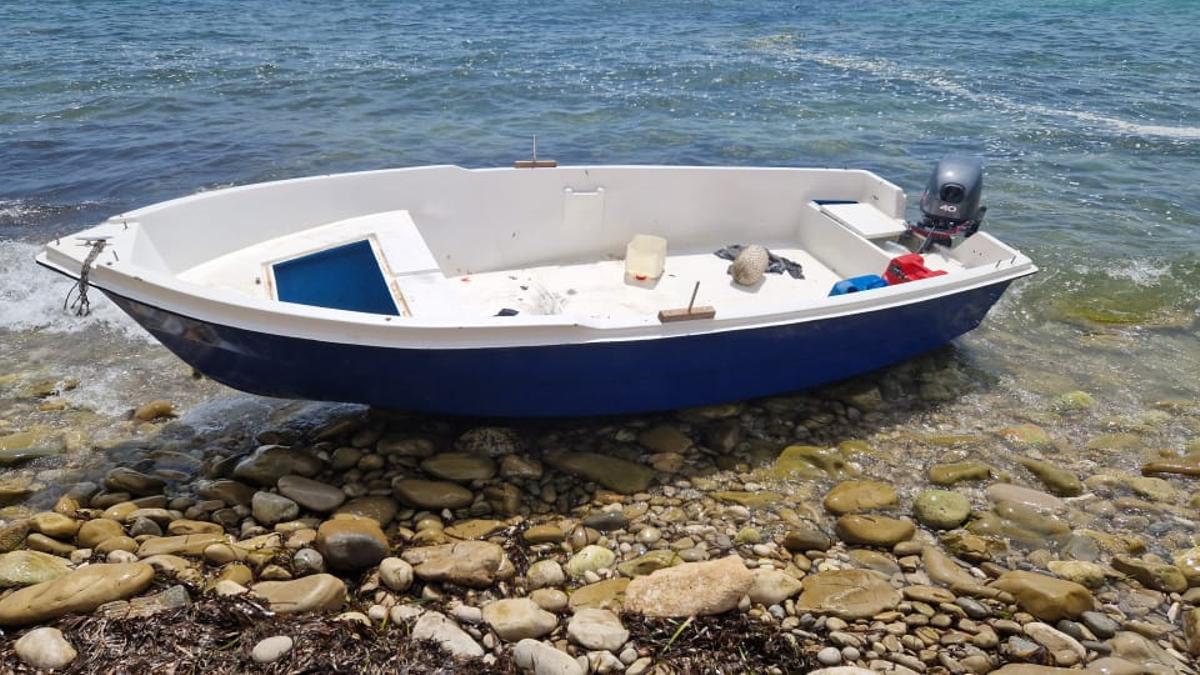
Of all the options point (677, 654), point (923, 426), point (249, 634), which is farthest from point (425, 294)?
point (923, 426)

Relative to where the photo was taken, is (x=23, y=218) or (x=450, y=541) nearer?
(x=450, y=541)

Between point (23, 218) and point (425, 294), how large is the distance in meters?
8.24

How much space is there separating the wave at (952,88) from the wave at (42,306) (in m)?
15.5

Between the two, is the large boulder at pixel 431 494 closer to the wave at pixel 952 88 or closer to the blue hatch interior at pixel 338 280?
the blue hatch interior at pixel 338 280

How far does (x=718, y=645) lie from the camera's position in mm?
3943

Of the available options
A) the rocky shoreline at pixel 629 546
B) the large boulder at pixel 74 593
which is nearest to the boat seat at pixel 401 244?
the rocky shoreline at pixel 629 546

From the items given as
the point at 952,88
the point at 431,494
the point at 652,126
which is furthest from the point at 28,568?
the point at 952,88

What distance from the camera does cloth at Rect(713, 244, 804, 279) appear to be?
7395 mm

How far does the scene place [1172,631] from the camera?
428 centimetres

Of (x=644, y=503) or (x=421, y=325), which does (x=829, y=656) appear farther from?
(x=421, y=325)

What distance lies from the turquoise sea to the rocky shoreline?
1.17m

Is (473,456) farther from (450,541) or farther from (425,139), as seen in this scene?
(425,139)

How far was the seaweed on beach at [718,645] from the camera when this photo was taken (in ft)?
12.6

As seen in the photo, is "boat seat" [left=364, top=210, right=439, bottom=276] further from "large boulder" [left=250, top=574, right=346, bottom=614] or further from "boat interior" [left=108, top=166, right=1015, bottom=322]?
"large boulder" [left=250, top=574, right=346, bottom=614]
